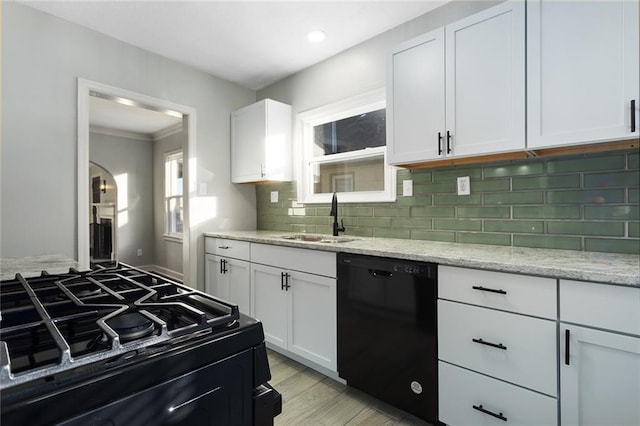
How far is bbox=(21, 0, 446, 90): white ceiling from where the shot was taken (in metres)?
2.25

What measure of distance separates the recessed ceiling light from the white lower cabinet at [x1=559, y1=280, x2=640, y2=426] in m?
2.34

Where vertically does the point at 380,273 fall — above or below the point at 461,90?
below

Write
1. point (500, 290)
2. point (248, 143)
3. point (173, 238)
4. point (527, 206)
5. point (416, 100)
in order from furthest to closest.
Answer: point (173, 238) → point (248, 143) → point (416, 100) → point (527, 206) → point (500, 290)

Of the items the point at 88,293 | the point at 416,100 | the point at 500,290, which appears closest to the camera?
the point at 88,293

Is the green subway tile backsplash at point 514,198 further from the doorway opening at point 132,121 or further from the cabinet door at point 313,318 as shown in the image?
the doorway opening at point 132,121

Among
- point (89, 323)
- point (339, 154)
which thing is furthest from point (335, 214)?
point (89, 323)

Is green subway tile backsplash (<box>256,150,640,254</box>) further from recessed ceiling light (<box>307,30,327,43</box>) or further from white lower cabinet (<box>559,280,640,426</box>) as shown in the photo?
recessed ceiling light (<box>307,30,327,43</box>)

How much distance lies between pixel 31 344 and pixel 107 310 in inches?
4.9

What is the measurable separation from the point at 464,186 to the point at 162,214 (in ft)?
17.6

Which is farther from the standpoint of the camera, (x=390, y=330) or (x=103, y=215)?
(x=103, y=215)

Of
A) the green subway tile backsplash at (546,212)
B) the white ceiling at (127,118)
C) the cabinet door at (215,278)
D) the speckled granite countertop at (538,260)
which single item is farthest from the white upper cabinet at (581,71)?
the white ceiling at (127,118)

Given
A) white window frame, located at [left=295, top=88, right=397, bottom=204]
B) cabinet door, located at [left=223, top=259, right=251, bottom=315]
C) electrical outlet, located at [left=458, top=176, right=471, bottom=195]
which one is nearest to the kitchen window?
cabinet door, located at [left=223, top=259, right=251, bottom=315]

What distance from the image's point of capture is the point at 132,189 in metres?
5.88

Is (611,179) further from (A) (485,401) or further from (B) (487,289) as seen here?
(A) (485,401)
